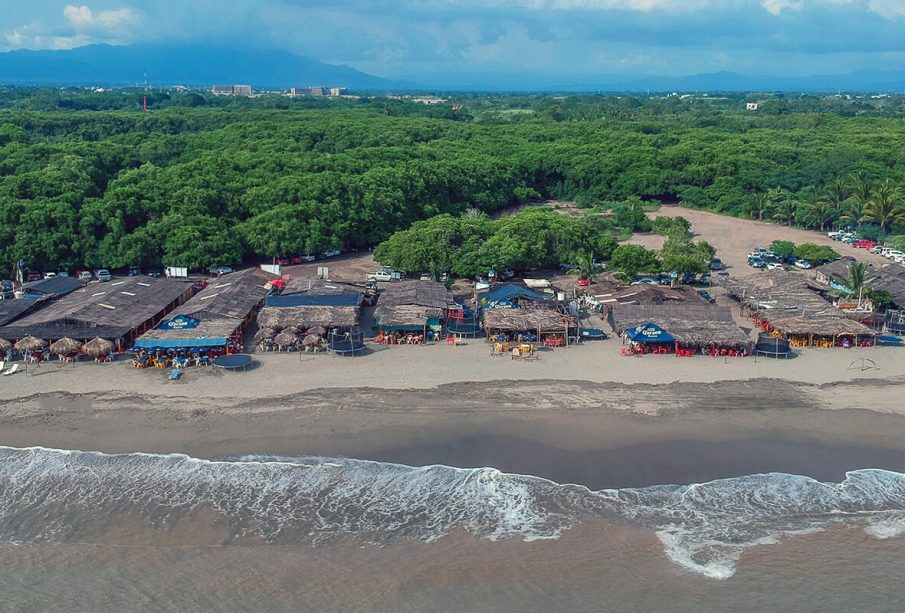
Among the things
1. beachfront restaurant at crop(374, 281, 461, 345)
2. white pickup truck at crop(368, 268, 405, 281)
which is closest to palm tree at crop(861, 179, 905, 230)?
white pickup truck at crop(368, 268, 405, 281)

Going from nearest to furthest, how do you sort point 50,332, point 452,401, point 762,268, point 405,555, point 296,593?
1. point 296,593
2. point 405,555
3. point 452,401
4. point 50,332
5. point 762,268

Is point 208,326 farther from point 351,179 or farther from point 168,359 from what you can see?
point 351,179

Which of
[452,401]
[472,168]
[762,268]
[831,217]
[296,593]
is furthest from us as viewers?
[472,168]

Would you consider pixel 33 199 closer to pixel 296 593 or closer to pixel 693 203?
pixel 296 593

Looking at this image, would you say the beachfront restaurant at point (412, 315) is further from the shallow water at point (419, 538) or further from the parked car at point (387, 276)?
the shallow water at point (419, 538)

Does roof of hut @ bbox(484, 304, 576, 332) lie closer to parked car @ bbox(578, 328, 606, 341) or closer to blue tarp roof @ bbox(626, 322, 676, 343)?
parked car @ bbox(578, 328, 606, 341)

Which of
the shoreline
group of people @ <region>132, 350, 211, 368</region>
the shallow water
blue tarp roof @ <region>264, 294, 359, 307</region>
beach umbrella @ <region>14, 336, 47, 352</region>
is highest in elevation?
blue tarp roof @ <region>264, 294, 359, 307</region>

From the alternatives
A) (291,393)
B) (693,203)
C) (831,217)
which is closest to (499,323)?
(291,393)
